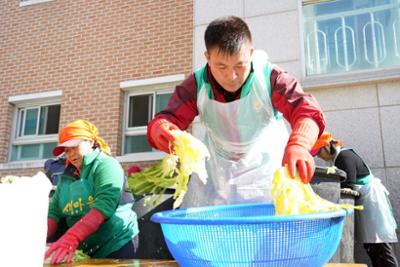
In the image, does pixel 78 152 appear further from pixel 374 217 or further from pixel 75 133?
pixel 374 217

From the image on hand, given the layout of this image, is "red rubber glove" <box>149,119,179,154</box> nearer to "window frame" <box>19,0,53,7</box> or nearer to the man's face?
the man's face

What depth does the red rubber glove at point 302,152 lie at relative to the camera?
1379 mm

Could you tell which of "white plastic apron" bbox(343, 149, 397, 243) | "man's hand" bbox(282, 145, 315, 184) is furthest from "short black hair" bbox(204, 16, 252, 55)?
"white plastic apron" bbox(343, 149, 397, 243)

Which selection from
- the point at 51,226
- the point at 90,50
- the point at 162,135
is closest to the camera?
the point at 162,135

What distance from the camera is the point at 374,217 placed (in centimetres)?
353

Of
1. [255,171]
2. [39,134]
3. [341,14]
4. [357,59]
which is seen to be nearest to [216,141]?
[255,171]

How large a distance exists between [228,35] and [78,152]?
1.36 metres

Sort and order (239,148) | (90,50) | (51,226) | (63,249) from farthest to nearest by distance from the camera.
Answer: (90,50)
(51,226)
(239,148)
(63,249)

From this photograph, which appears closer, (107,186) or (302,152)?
(302,152)

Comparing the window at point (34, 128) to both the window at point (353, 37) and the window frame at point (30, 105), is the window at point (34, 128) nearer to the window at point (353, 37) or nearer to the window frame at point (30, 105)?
the window frame at point (30, 105)

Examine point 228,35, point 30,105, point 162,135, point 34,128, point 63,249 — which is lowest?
point 63,249

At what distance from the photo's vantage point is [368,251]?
12.0 ft

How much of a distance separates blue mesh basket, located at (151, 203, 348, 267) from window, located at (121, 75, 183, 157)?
4.94m

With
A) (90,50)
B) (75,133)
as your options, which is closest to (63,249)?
(75,133)
